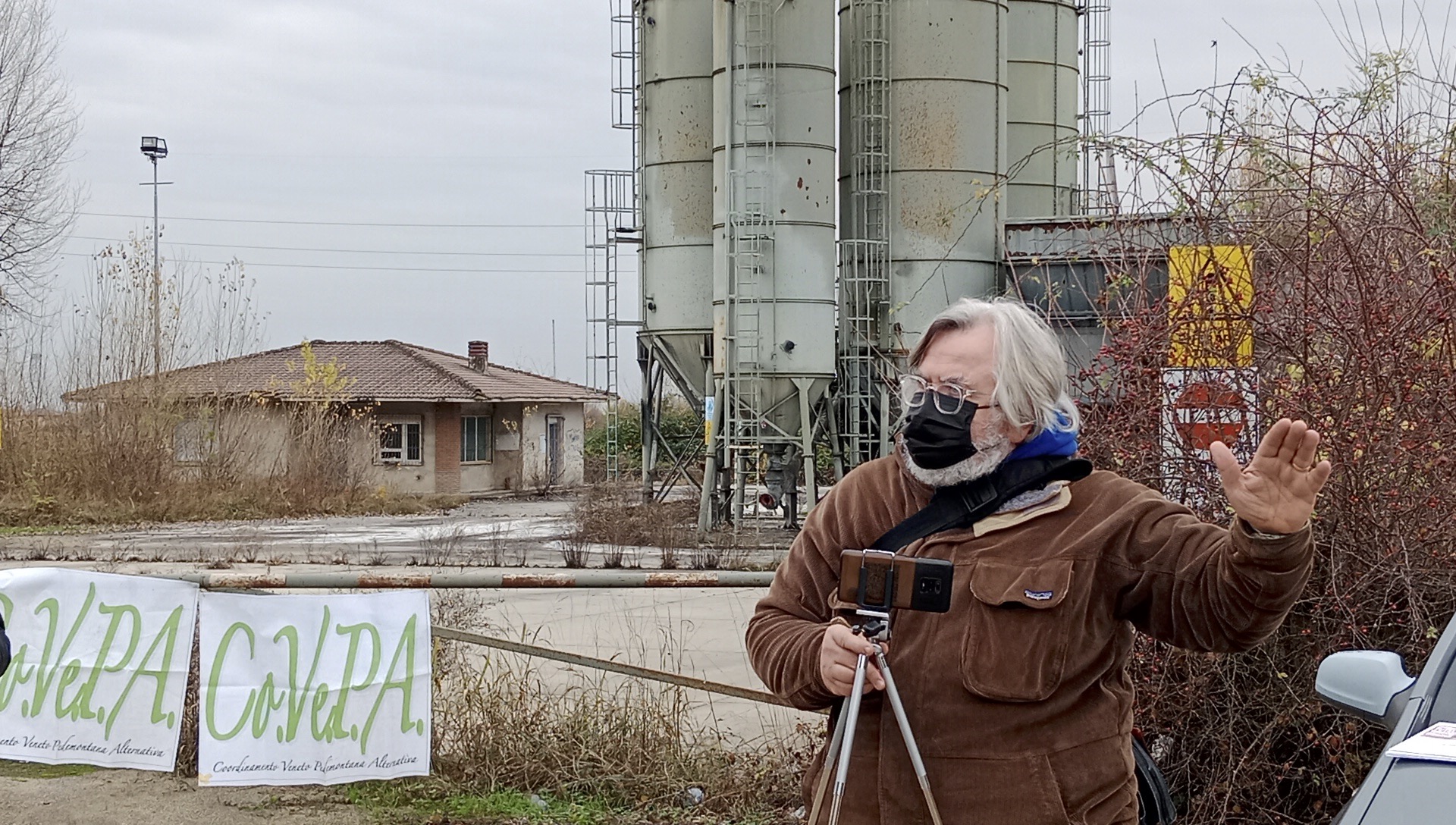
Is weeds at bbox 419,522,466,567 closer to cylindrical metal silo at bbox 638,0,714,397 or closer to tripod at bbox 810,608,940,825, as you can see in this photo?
cylindrical metal silo at bbox 638,0,714,397

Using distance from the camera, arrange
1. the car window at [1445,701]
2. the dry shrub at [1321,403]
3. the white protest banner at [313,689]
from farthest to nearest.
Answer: the white protest banner at [313,689] < the dry shrub at [1321,403] < the car window at [1445,701]

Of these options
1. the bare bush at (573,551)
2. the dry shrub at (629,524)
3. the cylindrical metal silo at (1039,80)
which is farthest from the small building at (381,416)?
the cylindrical metal silo at (1039,80)

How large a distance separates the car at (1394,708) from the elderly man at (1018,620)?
0.36 meters

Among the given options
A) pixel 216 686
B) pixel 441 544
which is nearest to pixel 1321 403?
pixel 216 686

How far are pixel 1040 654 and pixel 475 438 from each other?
139ft

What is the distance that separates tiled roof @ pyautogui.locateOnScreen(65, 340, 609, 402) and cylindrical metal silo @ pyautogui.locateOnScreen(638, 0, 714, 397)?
49.0 feet

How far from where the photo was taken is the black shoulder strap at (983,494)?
2719 millimetres

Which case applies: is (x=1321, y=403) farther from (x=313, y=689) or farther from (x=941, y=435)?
(x=313, y=689)

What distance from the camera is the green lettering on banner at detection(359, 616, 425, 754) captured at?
19.4 feet

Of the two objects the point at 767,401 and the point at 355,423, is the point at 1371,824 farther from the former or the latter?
the point at 355,423

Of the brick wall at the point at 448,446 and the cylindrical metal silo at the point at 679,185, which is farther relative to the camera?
the brick wall at the point at 448,446

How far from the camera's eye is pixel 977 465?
2729 millimetres

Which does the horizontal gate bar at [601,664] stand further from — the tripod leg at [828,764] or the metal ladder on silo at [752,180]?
the metal ladder on silo at [752,180]

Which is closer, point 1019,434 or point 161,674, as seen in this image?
point 1019,434
